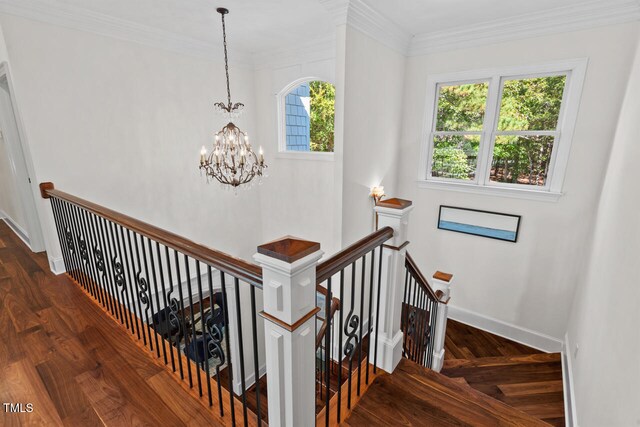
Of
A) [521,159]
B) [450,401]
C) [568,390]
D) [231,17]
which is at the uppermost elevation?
[231,17]

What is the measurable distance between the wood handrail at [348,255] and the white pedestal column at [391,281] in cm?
8

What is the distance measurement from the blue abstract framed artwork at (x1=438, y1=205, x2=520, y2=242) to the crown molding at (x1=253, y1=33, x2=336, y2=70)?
8.64ft

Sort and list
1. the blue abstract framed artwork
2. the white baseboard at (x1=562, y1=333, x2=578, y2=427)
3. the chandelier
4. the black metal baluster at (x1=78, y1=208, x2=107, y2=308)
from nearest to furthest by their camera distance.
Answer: the black metal baluster at (x1=78, y1=208, x2=107, y2=308), the white baseboard at (x1=562, y1=333, x2=578, y2=427), the chandelier, the blue abstract framed artwork

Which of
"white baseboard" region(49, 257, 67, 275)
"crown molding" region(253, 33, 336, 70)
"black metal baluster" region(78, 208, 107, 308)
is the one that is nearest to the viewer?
"black metal baluster" region(78, 208, 107, 308)

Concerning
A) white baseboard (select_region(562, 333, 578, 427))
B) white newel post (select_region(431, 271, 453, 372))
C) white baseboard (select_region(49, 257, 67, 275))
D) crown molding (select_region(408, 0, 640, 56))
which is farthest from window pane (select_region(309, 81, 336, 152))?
white baseboard (select_region(562, 333, 578, 427))

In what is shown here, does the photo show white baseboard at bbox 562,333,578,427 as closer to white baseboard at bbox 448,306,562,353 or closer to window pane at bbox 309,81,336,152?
white baseboard at bbox 448,306,562,353

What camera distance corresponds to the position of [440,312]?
10.2 feet

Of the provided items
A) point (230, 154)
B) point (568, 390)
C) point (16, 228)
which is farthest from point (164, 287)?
point (16, 228)

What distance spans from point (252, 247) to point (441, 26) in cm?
415

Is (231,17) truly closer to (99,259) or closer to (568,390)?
(99,259)

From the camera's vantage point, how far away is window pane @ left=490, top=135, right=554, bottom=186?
11.7ft

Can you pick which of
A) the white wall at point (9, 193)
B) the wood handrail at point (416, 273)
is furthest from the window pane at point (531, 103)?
the white wall at point (9, 193)

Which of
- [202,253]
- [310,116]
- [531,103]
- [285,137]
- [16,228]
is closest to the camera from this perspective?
[202,253]

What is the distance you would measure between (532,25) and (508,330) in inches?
146
